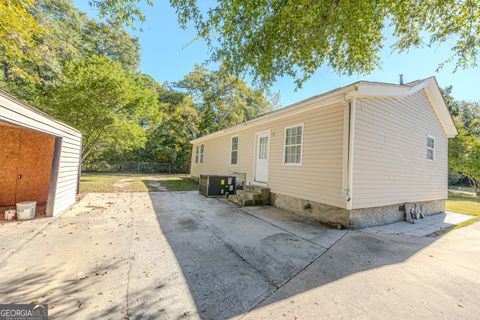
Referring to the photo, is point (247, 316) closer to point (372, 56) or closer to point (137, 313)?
point (137, 313)

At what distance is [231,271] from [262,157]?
17.8ft

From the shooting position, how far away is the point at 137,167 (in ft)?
67.2

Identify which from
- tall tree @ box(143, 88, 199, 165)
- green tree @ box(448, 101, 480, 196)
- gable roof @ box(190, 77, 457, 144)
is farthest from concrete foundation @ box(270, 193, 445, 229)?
tall tree @ box(143, 88, 199, 165)

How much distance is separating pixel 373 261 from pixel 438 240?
94.7 inches

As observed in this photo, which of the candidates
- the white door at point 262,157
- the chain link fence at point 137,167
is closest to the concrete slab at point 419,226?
the white door at point 262,157

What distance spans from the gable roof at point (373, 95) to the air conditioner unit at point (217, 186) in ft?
8.46

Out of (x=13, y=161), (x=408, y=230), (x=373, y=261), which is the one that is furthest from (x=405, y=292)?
(x=13, y=161)

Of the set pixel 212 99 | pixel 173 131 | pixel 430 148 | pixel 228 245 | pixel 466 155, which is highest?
pixel 212 99

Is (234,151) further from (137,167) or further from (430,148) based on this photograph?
(137,167)

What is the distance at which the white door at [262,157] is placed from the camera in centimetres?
745

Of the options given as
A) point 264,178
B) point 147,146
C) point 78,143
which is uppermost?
point 147,146

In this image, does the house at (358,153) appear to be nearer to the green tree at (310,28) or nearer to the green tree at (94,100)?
the green tree at (310,28)

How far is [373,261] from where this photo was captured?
301 centimetres

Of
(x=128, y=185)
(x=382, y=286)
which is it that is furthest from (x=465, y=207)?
(x=128, y=185)
